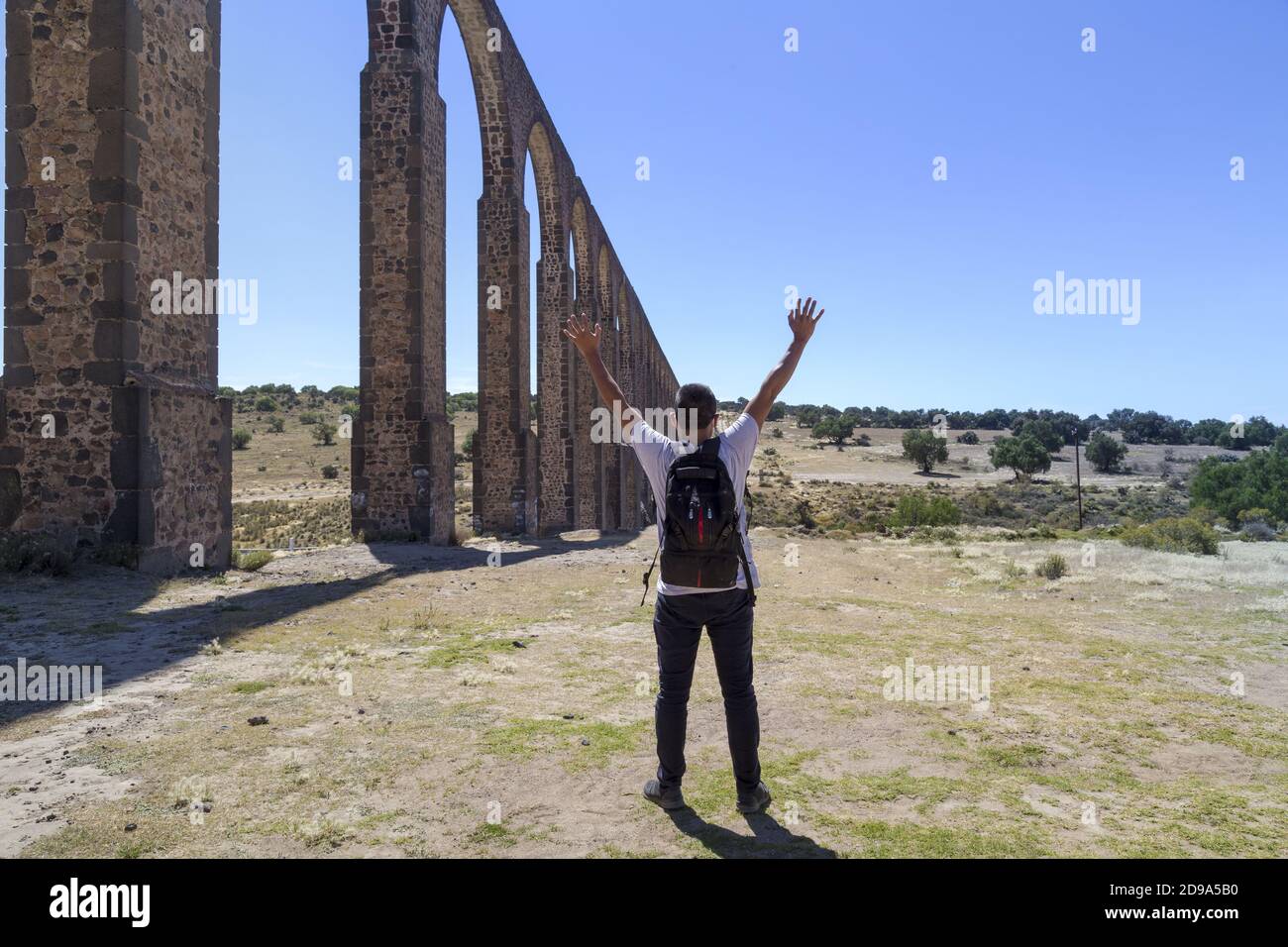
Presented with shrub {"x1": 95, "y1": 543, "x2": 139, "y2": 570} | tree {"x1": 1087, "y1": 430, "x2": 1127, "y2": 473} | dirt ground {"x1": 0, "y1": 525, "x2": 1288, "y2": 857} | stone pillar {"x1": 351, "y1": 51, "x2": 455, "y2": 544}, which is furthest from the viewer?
tree {"x1": 1087, "y1": 430, "x2": 1127, "y2": 473}

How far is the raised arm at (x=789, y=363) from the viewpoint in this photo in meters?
3.50

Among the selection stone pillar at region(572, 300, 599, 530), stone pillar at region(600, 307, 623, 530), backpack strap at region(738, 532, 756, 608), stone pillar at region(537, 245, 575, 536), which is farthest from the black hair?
stone pillar at region(600, 307, 623, 530)

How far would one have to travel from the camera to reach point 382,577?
33.0ft

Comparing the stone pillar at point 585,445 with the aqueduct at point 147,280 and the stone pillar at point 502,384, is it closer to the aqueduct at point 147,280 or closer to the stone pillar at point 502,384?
the stone pillar at point 502,384

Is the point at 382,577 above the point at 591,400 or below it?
below

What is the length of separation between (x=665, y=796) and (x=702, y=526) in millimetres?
1191

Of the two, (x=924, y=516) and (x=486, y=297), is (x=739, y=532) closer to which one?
(x=486, y=297)

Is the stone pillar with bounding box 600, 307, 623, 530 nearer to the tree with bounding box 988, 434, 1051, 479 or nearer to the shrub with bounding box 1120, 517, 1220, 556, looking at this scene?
the shrub with bounding box 1120, 517, 1220, 556

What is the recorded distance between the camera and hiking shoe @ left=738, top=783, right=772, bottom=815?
331 cm

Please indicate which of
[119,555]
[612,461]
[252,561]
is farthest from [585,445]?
[119,555]

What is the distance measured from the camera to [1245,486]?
27.5 metres
